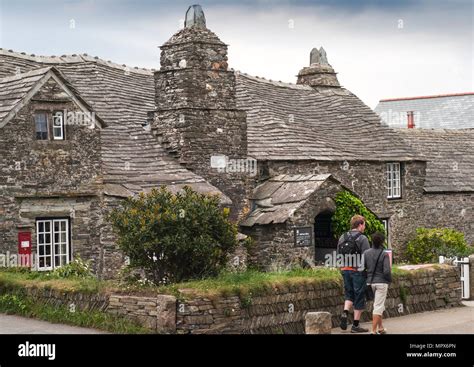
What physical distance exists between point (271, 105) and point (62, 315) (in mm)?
19594

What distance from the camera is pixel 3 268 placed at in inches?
809

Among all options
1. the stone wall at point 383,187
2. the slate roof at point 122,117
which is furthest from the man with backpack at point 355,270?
the stone wall at point 383,187

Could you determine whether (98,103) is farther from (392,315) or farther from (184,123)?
(392,315)

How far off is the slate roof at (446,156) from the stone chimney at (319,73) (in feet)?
14.0

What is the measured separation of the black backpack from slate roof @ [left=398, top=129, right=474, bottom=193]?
22823 millimetres

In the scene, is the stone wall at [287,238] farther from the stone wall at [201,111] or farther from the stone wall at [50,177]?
the stone wall at [50,177]

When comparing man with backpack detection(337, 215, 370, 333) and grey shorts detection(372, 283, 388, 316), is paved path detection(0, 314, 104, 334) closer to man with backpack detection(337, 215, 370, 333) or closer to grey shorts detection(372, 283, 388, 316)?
man with backpack detection(337, 215, 370, 333)

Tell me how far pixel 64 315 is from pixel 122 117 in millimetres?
13346

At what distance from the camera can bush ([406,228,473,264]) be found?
35531 millimetres

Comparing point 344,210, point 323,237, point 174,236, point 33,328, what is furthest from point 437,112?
point 33,328

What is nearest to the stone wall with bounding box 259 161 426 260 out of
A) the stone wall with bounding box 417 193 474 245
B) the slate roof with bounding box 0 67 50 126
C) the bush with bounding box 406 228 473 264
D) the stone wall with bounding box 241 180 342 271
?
the bush with bounding box 406 228 473 264

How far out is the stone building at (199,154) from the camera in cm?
2322

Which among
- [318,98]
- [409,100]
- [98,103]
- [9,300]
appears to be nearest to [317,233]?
[98,103]

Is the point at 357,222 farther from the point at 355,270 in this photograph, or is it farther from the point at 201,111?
the point at 201,111
